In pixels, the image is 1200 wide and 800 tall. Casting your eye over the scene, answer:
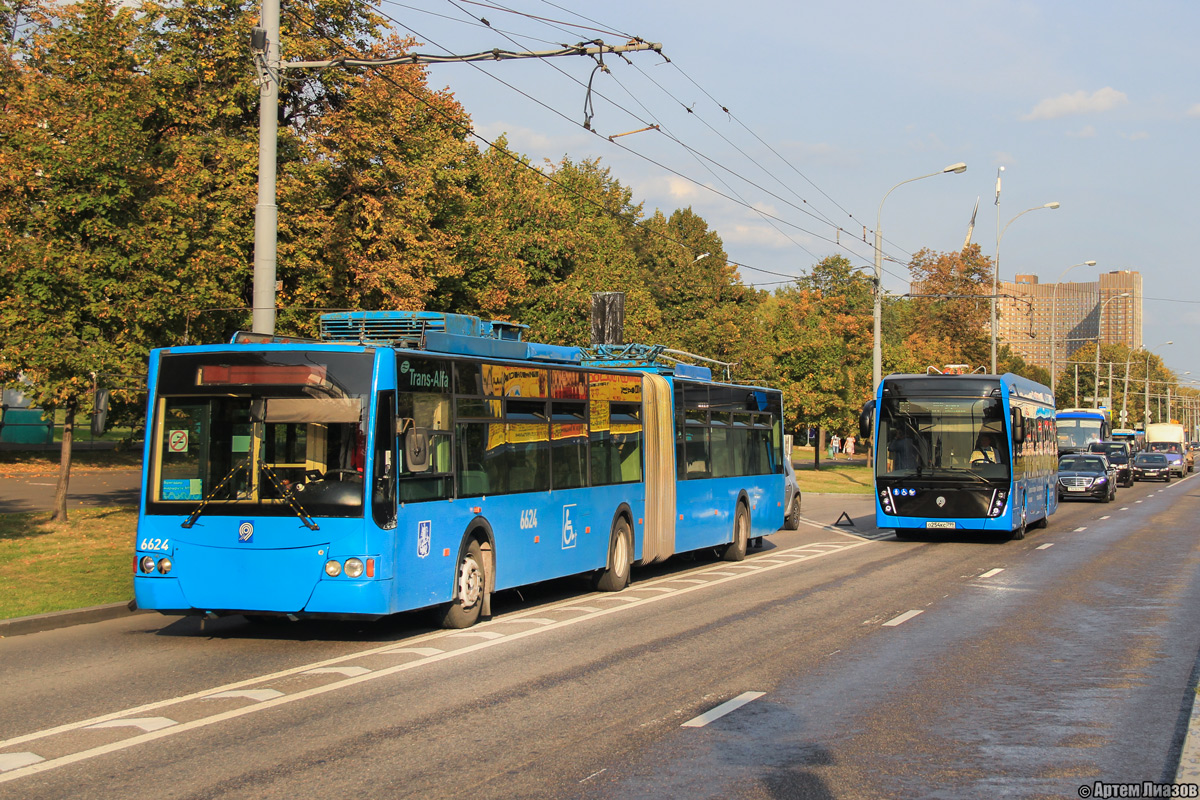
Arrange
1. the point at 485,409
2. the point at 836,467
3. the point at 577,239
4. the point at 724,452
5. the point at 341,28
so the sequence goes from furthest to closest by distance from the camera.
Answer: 1. the point at 836,467
2. the point at 577,239
3. the point at 341,28
4. the point at 724,452
5. the point at 485,409

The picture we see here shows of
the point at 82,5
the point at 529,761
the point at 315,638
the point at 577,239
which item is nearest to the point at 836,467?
the point at 577,239

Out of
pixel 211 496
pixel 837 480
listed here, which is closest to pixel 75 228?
pixel 211 496

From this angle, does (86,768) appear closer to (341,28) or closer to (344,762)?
(344,762)

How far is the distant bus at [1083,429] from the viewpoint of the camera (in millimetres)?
56312

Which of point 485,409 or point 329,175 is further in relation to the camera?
point 329,175

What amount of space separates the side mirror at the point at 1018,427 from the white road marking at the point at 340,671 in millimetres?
16516

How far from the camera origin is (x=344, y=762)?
6715 mm

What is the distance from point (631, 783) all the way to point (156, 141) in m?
21.0

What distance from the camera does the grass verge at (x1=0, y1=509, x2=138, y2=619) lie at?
13023 mm

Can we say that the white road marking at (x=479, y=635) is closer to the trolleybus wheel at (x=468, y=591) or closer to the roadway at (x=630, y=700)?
the roadway at (x=630, y=700)

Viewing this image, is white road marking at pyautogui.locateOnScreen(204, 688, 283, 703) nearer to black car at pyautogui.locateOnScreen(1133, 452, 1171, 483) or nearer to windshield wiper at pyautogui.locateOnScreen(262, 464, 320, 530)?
windshield wiper at pyautogui.locateOnScreen(262, 464, 320, 530)

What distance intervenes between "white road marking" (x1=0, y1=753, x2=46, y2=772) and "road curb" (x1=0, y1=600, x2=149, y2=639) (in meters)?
4.98

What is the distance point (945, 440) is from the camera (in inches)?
906

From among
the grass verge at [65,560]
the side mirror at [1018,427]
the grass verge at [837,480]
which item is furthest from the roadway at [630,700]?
the grass verge at [837,480]
